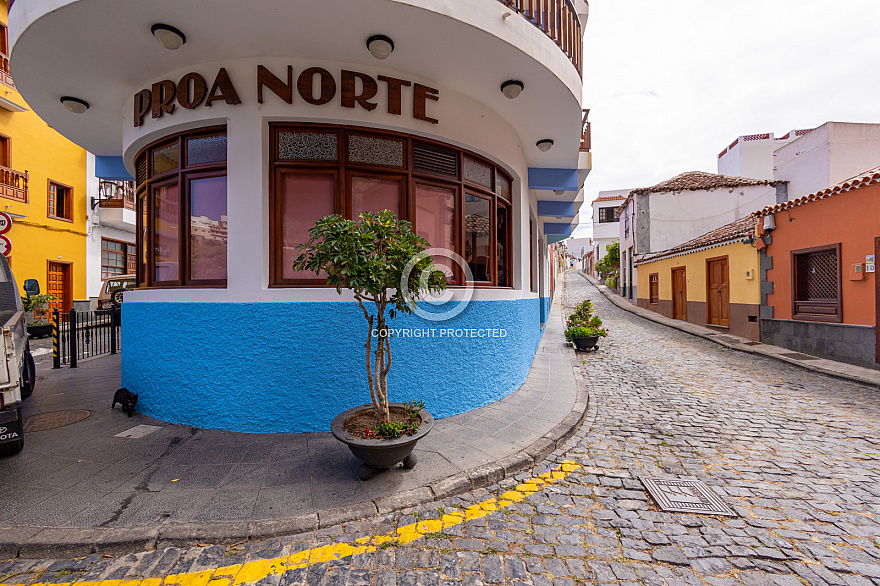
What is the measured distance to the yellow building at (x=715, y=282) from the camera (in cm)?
1212

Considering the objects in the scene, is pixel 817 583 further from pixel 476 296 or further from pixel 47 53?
pixel 47 53

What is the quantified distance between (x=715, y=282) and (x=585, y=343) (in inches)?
304

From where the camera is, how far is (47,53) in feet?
13.7

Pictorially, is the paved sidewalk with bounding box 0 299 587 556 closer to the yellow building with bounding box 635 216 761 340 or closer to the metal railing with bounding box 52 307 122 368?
the metal railing with bounding box 52 307 122 368

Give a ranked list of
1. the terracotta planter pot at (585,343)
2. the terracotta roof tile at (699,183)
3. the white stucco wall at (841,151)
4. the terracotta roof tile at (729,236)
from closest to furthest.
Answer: the terracotta planter pot at (585,343) < the terracotta roof tile at (729,236) < the white stucco wall at (841,151) < the terracotta roof tile at (699,183)

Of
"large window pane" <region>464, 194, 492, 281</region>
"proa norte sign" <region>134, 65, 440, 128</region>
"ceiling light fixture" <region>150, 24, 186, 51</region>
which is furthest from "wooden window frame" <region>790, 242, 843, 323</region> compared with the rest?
"ceiling light fixture" <region>150, 24, 186, 51</region>

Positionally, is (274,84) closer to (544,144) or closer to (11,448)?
(544,144)

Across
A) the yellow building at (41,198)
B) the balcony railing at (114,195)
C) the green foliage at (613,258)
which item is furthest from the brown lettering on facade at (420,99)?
the green foliage at (613,258)

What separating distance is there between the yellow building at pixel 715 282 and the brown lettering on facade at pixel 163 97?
1462cm

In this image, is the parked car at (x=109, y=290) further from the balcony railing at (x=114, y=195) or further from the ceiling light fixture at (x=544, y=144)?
the ceiling light fixture at (x=544, y=144)

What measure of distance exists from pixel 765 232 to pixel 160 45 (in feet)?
47.2

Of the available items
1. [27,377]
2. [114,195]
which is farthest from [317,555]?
[114,195]

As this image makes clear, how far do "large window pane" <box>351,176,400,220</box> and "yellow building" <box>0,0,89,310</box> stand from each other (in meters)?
16.0

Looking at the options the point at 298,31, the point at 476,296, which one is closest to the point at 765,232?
the point at 476,296
